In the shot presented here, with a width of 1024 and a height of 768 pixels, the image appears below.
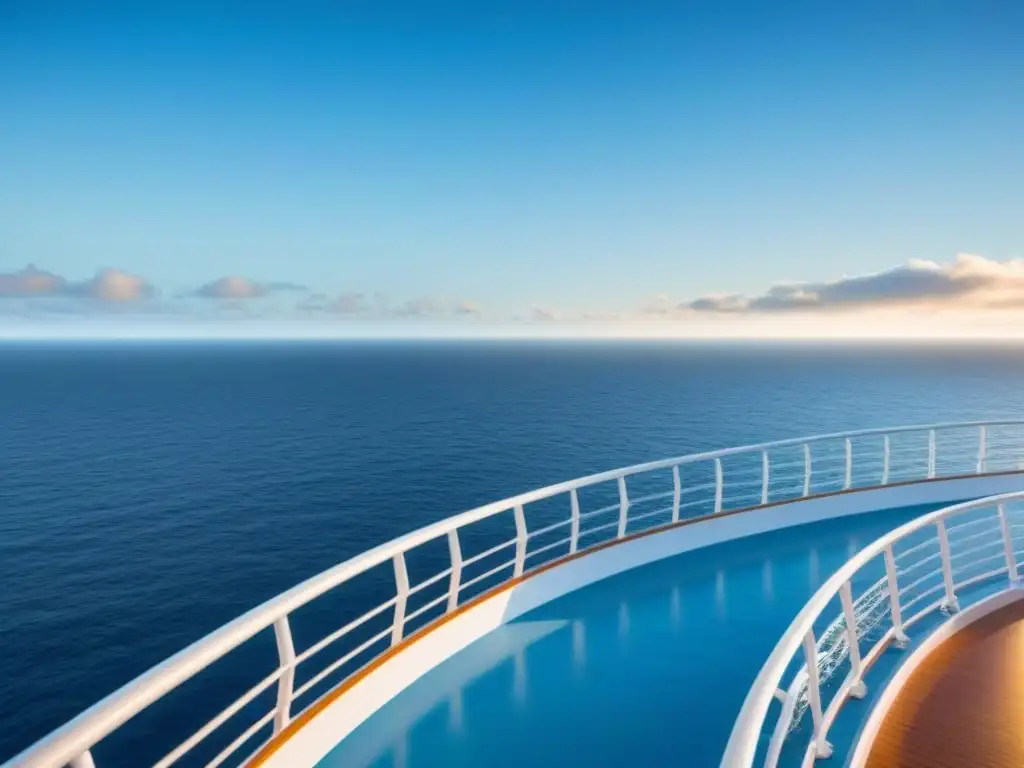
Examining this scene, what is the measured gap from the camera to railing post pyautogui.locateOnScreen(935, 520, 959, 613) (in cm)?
472

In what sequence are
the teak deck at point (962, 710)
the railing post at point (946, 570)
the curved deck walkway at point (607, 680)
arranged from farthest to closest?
1. the railing post at point (946, 570)
2. the curved deck walkway at point (607, 680)
3. the teak deck at point (962, 710)

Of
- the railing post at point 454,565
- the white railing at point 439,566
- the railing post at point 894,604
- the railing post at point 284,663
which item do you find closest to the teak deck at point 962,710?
the railing post at point 894,604

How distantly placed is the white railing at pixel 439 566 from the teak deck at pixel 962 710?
2360 mm

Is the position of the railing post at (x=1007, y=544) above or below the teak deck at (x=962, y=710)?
above

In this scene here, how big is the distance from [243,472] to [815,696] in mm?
38470

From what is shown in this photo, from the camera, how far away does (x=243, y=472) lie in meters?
37.1

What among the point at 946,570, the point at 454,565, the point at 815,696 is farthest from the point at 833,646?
the point at 454,565

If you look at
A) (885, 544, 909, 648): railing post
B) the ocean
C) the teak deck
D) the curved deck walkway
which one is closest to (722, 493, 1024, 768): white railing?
(885, 544, 909, 648): railing post

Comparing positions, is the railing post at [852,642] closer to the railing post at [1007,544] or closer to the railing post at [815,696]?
the railing post at [815,696]

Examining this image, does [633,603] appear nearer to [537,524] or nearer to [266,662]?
[266,662]

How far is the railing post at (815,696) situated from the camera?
291 centimetres

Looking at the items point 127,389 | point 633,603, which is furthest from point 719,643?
point 127,389

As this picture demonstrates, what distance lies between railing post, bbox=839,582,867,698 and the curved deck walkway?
75 cm

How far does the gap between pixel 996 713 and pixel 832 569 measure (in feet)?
9.74
